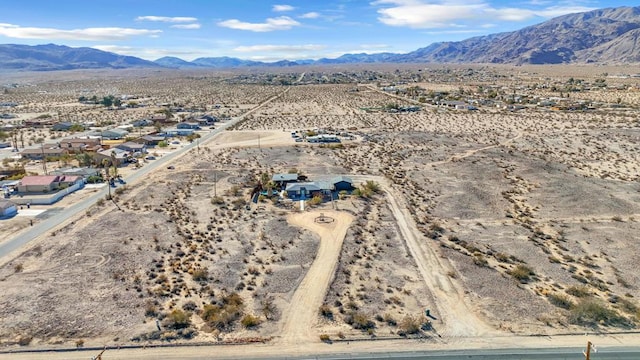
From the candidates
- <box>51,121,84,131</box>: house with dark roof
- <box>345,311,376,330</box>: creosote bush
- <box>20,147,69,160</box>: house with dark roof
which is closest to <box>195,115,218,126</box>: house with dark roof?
<box>51,121,84,131</box>: house with dark roof

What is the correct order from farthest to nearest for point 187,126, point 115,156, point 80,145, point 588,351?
point 187,126
point 80,145
point 115,156
point 588,351

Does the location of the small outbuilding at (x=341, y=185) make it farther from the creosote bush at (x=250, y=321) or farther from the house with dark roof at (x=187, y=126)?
the house with dark roof at (x=187, y=126)

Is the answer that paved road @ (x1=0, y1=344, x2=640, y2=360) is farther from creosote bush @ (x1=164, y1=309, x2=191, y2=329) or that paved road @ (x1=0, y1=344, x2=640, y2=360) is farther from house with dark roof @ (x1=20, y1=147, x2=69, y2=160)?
house with dark roof @ (x1=20, y1=147, x2=69, y2=160)

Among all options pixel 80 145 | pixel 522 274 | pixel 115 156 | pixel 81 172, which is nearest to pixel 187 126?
pixel 80 145

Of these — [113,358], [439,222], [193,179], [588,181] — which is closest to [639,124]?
[588,181]

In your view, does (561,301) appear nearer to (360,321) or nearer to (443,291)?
(443,291)

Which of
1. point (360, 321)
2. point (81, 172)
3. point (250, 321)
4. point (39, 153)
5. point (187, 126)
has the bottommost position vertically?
point (250, 321)

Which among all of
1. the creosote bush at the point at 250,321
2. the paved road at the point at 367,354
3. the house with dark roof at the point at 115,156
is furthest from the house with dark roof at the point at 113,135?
the creosote bush at the point at 250,321
